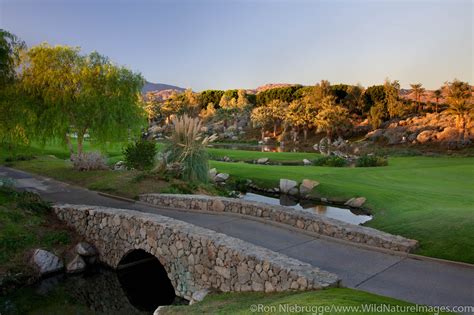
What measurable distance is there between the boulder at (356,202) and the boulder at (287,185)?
4.06 meters

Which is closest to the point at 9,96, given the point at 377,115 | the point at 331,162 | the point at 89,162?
the point at 89,162

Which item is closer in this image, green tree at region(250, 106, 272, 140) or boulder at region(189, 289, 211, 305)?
boulder at region(189, 289, 211, 305)

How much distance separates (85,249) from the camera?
12.0m

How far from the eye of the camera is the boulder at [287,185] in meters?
22.0

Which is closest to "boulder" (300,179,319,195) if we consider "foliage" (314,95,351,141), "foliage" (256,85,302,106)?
"foliage" (314,95,351,141)

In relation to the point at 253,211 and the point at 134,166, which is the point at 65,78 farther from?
the point at 253,211

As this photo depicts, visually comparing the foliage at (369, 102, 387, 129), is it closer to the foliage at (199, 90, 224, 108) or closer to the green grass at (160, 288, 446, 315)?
the foliage at (199, 90, 224, 108)

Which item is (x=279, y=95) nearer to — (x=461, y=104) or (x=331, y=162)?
(x=461, y=104)

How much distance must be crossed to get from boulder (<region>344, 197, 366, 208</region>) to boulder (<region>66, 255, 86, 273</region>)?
11929 millimetres

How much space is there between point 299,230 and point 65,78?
14801 mm

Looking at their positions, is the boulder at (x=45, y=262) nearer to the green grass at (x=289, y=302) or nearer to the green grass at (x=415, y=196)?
the green grass at (x=289, y=302)

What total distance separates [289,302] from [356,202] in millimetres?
12612

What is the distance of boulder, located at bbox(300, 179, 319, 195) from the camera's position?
68.8ft

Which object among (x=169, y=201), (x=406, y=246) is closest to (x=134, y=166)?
(x=169, y=201)
